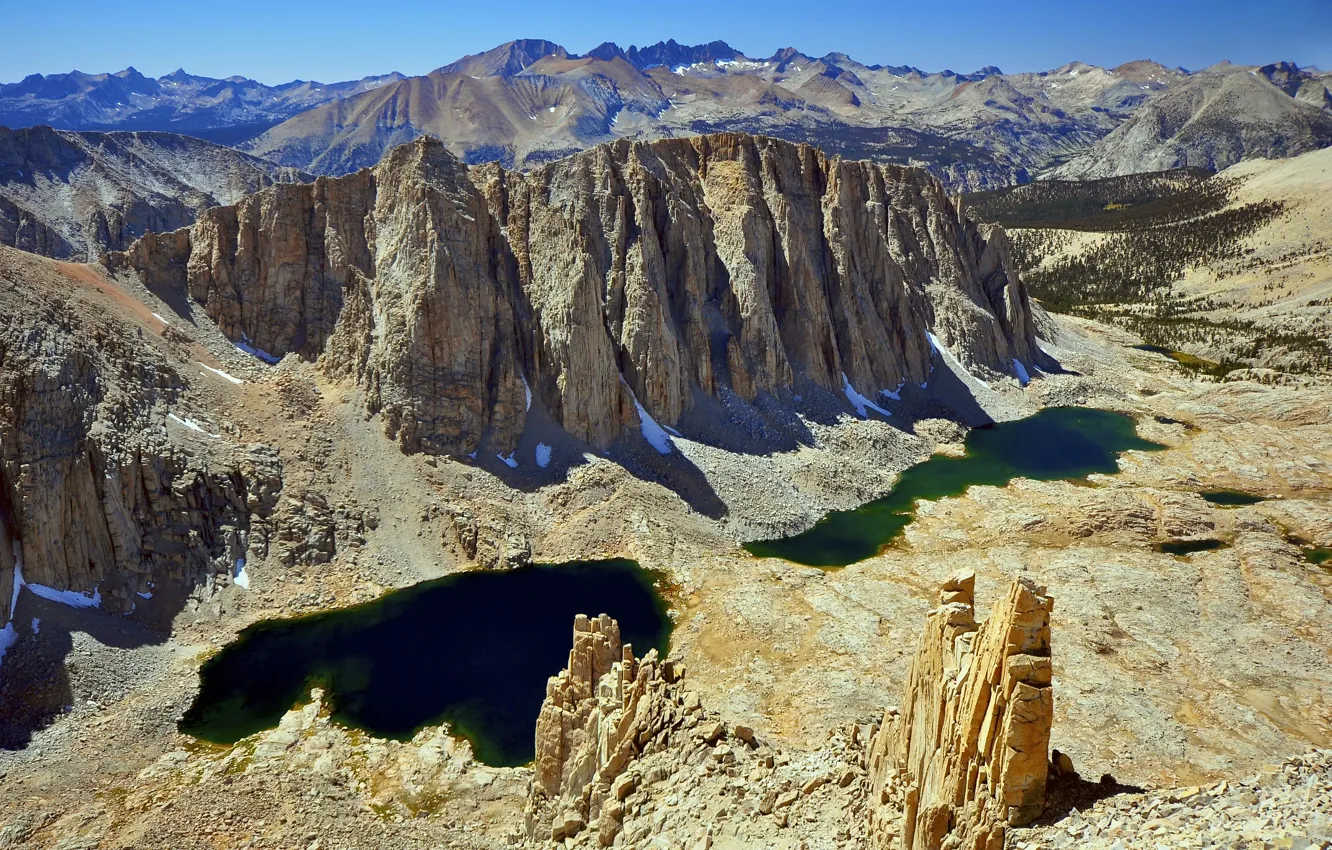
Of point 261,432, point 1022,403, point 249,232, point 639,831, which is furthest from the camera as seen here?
point 1022,403

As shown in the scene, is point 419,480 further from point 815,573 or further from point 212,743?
point 815,573

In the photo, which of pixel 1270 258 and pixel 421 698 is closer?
pixel 421 698

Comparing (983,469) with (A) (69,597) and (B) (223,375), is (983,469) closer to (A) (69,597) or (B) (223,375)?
(B) (223,375)

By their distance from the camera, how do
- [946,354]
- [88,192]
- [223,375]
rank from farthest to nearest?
[88,192] < [946,354] < [223,375]

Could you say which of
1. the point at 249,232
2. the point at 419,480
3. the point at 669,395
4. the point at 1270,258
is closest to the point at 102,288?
the point at 249,232

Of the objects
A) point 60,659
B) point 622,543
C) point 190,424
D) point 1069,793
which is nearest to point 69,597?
point 60,659

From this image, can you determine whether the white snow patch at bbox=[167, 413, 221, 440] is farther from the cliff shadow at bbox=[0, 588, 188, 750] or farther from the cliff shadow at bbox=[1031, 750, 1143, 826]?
the cliff shadow at bbox=[1031, 750, 1143, 826]
